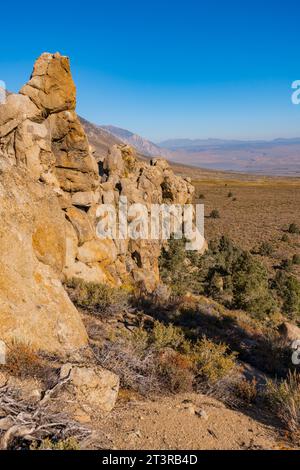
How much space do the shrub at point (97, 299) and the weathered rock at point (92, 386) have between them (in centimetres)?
467

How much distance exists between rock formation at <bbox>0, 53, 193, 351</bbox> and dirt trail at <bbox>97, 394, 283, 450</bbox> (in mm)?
2130

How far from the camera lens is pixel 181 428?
188 inches

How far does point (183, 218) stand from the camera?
1213 inches

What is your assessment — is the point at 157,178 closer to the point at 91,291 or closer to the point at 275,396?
the point at 91,291

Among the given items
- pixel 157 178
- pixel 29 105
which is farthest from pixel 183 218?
pixel 29 105

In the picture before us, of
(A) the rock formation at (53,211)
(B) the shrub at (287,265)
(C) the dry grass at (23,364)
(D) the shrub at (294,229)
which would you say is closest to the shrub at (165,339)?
(A) the rock formation at (53,211)

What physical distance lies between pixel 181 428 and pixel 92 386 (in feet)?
4.65

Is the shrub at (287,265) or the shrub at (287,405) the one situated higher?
the shrub at (287,405)

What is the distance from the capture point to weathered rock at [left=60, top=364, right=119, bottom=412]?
4984 millimetres

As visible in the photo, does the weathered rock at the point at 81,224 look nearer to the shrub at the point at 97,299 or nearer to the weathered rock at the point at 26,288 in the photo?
the shrub at the point at 97,299

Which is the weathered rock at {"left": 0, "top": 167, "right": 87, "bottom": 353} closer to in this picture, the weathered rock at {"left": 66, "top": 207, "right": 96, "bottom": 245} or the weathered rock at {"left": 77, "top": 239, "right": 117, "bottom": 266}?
the weathered rock at {"left": 77, "top": 239, "right": 117, "bottom": 266}

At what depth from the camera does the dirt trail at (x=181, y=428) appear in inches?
174

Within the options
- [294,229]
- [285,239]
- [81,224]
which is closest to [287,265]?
[285,239]

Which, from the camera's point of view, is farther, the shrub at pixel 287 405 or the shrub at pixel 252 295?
the shrub at pixel 252 295
